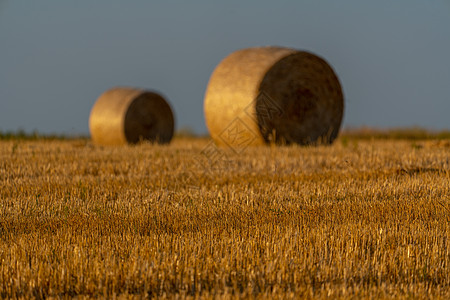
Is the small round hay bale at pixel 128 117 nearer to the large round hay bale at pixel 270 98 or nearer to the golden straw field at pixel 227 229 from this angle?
the large round hay bale at pixel 270 98

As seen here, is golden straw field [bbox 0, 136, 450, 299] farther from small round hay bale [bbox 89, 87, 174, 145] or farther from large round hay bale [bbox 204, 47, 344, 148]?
small round hay bale [bbox 89, 87, 174, 145]

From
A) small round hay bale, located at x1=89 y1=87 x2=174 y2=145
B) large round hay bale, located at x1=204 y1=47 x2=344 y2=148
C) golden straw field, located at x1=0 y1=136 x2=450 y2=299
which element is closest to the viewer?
golden straw field, located at x1=0 y1=136 x2=450 y2=299

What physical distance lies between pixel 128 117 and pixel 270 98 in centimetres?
519

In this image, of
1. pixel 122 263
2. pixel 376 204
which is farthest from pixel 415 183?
pixel 122 263

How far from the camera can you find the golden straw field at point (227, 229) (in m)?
3.71

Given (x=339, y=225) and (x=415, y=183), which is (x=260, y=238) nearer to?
(x=339, y=225)

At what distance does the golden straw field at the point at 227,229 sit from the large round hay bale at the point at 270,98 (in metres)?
2.86

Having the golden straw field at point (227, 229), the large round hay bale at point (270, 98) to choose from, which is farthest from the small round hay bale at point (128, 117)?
the golden straw field at point (227, 229)

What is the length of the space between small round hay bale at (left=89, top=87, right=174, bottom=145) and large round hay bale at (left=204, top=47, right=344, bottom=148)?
3599 mm

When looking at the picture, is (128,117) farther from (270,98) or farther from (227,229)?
(227,229)

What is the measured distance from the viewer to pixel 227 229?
510cm

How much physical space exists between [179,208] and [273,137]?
22.0 ft

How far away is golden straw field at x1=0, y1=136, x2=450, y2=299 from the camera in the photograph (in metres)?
3.71

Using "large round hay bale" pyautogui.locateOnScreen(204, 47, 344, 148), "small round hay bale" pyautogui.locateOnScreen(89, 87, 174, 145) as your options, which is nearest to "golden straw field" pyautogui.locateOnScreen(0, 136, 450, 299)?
"large round hay bale" pyautogui.locateOnScreen(204, 47, 344, 148)
